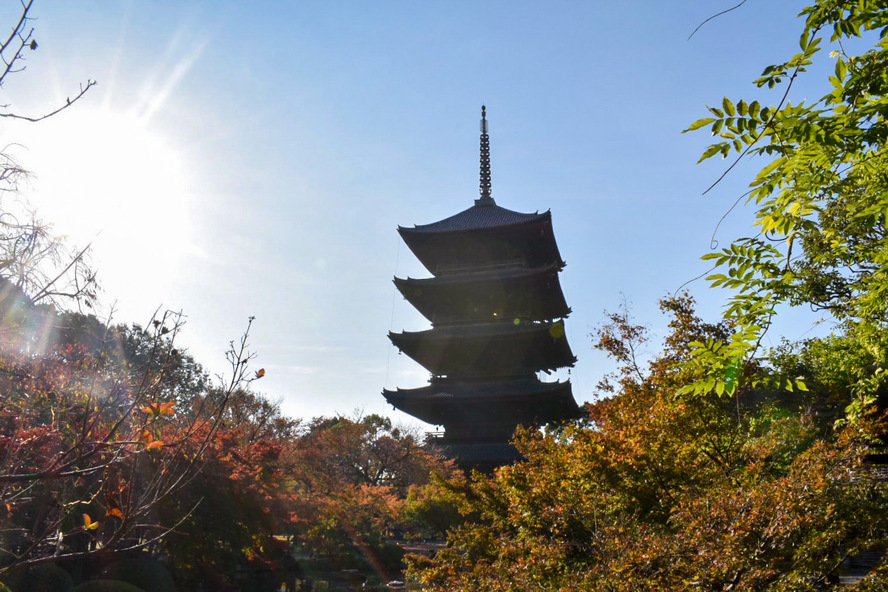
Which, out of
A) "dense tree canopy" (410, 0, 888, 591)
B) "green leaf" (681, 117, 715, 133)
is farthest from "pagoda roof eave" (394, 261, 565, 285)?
"green leaf" (681, 117, 715, 133)

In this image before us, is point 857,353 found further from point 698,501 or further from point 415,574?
point 415,574

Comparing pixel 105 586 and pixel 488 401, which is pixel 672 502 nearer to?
pixel 105 586

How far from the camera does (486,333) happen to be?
18719 mm

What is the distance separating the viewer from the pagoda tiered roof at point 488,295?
63.5ft

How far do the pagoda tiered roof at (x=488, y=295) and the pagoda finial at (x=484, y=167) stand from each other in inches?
133

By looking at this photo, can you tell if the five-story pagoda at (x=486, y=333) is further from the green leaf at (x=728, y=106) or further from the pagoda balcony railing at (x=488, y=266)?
the green leaf at (x=728, y=106)

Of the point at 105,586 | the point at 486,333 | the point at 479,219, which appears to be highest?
the point at 479,219

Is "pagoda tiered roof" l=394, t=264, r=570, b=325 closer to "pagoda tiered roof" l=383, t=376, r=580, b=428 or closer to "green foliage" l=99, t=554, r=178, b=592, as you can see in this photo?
"pagoda tiered roof" l=383, t=376, r=580, b=428

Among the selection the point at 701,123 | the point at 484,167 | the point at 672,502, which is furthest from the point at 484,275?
the point at 701,123

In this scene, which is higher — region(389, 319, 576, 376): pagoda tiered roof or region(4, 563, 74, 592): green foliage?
region(389, 319, 576, 376): pagoda tiered roof

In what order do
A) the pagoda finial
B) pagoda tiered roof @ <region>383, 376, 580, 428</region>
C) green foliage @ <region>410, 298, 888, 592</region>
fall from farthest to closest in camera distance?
the pagoda finial → pagoda tiered roof @ <region>383, 376, 580, 428</region> → green foliage @ <region>410, 298, 888, 592</region>

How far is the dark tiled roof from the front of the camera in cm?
1939

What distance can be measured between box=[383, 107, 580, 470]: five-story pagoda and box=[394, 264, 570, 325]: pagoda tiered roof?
0.11 feet

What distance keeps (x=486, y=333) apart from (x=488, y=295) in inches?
64.4
